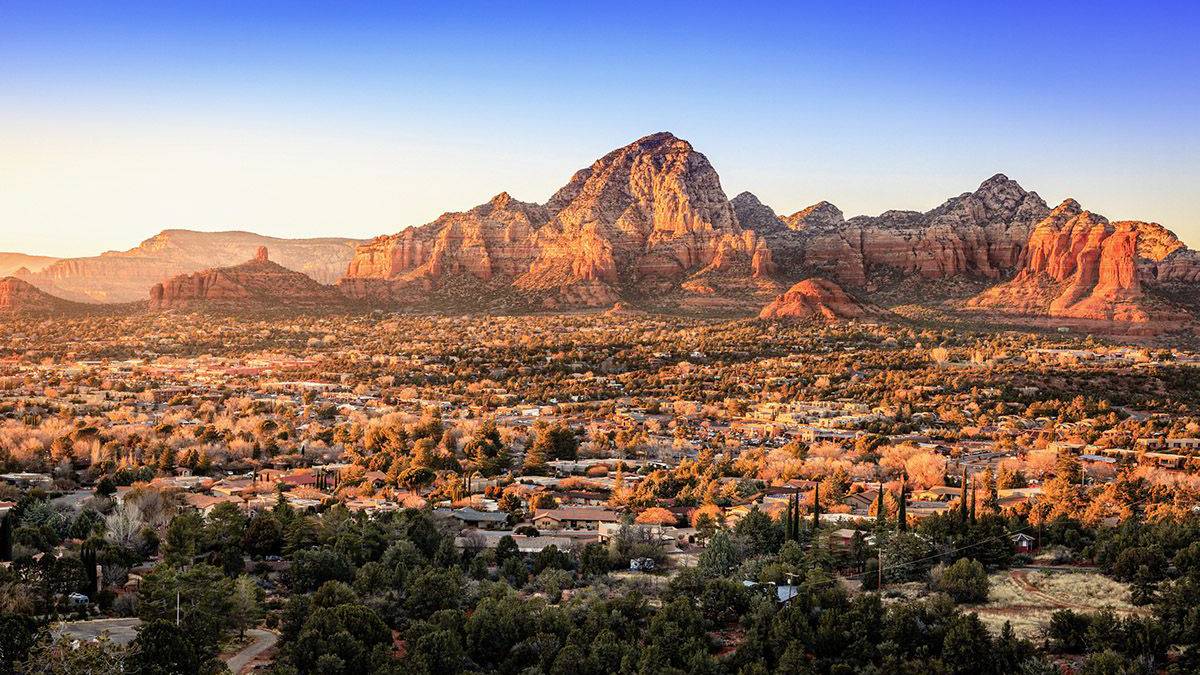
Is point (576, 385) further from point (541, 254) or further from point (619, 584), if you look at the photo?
point (541, 254)

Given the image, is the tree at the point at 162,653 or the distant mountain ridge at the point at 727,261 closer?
the tree at the point at 162,653

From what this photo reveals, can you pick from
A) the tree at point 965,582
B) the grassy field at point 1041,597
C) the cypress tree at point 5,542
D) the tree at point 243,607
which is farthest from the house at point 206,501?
the grassy field at point 1041,597

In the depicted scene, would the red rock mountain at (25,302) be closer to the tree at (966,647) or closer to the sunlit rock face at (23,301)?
the sunlit rock face at (23,301)

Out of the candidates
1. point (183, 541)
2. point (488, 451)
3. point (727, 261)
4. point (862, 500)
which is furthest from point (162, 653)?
point (727, 261)

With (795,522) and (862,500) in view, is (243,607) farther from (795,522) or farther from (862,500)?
(862,500)

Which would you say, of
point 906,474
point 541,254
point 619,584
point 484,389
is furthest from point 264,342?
point 619,584

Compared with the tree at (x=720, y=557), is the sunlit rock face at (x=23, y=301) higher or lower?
higher

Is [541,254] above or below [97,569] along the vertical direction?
above

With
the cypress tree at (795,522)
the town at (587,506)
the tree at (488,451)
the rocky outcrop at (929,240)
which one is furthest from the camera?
the rocky outcrop at (929,240)
